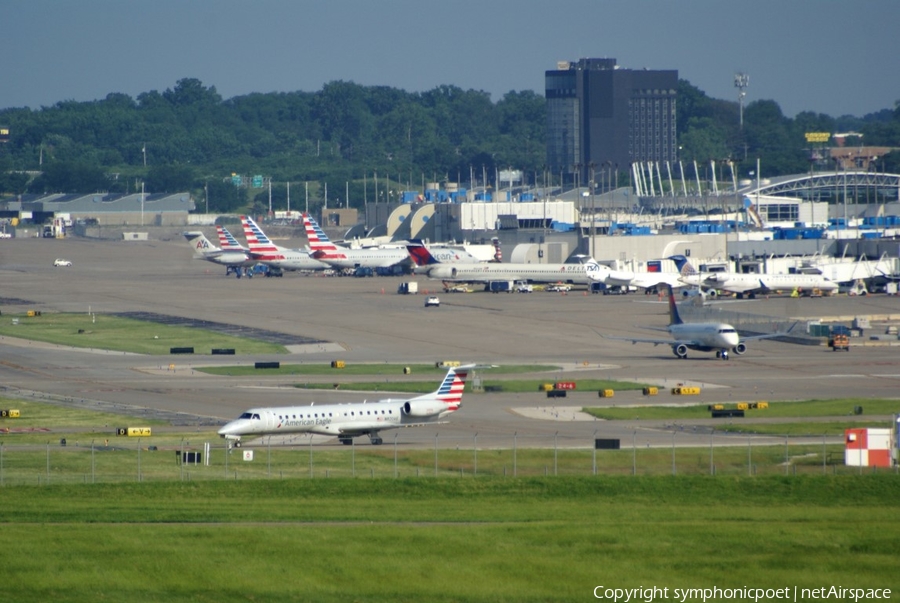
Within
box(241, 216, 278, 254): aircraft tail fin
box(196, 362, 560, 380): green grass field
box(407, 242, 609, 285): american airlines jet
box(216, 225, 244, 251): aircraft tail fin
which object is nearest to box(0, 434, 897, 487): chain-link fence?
box(196, 362, 560, 380): green grass field

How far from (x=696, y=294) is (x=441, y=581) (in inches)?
4387

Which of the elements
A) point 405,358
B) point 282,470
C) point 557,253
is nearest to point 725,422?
point 282,470

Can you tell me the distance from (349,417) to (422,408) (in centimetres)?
357

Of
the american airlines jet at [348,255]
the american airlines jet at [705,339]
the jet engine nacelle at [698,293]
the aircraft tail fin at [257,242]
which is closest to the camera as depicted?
the american airlines jet at [705,339]

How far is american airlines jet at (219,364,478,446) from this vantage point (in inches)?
2404

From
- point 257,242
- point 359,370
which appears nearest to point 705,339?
point 359,370

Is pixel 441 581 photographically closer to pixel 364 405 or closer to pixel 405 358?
pixel 364 405

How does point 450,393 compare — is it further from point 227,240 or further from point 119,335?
point 227,240

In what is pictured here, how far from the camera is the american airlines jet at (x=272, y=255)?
572 feet

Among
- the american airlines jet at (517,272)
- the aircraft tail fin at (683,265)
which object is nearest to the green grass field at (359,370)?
the american airlines jet at (517,272)

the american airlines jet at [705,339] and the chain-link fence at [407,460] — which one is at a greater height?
the american airlines jet at [705,339]

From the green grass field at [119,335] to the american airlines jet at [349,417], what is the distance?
3798cm

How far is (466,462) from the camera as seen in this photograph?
56.1 metres

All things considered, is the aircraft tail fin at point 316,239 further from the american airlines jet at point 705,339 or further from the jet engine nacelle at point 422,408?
the jet engine nacelle at point 422,408
